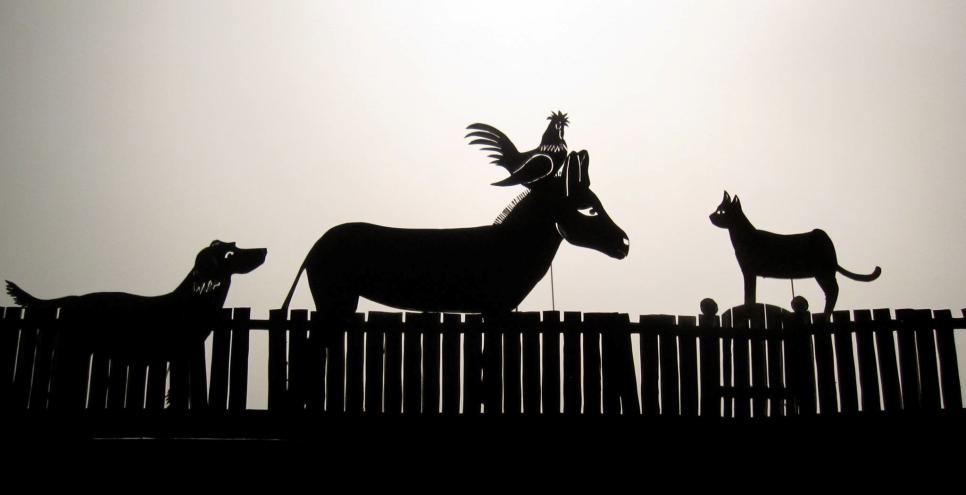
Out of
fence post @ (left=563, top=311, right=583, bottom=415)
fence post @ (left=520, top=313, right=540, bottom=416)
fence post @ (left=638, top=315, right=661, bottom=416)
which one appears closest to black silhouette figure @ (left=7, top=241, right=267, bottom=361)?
fence post @ (left=520, top=313, right=540, bottom=416)

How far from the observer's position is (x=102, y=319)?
284 inches

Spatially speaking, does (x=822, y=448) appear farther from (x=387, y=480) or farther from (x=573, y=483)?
(x=387, y=480)

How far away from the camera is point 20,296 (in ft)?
25.4

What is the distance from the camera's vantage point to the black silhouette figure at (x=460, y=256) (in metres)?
7.72

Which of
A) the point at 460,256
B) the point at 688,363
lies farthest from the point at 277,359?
the point at 688,363

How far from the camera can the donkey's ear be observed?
26.6ft

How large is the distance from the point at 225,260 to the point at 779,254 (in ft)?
18.9

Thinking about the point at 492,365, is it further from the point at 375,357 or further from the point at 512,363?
the point at 375,357

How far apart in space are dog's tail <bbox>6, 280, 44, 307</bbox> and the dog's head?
5.45 ft

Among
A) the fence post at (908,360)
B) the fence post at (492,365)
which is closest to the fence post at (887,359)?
the fence post at (908,360)

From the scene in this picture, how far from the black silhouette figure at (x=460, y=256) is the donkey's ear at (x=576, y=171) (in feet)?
0.03

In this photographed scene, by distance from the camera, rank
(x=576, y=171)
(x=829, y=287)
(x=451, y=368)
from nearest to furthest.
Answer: (x=451, y=368)
(x=576, y=171)
(x=829, y=287)

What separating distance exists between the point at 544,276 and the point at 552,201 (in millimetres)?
795

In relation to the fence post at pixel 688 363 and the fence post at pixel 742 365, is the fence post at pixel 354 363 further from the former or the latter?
the fence post at pixel 742 365
